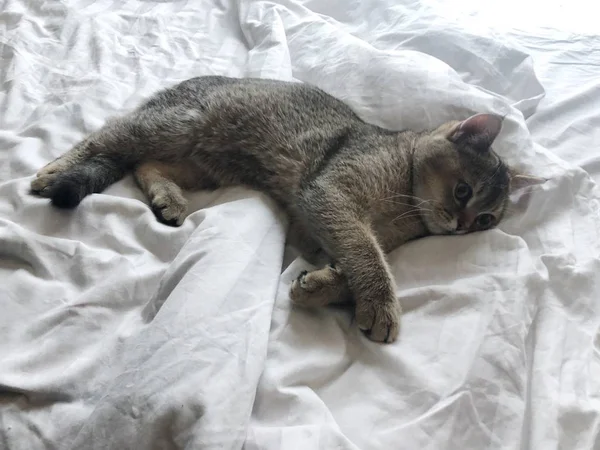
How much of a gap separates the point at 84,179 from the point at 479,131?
972 millimetres

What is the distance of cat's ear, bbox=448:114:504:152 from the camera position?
1312 mm

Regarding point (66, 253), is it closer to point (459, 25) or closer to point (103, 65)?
point (103, 65)

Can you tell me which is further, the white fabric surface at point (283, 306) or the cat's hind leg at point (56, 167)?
the cat's hind leg at point (56, 167)

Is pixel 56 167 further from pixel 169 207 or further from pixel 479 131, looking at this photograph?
pixel 479 131

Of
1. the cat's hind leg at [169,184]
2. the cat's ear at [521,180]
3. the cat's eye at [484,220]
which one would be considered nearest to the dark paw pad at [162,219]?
the cat's hind leg at [169,184]

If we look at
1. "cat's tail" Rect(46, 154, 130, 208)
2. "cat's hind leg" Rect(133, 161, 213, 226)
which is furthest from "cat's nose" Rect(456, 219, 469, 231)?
"cat's tail" Rect(46, 154, 130, 208)

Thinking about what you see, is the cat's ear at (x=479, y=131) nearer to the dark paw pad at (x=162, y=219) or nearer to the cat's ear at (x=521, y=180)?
the cat's ear at (x=521, y=180)

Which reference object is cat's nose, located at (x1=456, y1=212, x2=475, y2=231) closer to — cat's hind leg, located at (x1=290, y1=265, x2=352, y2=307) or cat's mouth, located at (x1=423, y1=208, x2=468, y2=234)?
cat's mouth, located at (x1=423, y1=208, x2=468, y2=234)

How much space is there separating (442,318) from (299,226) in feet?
1.44

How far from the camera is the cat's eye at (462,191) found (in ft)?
4.33

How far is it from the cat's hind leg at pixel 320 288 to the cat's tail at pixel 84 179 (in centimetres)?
54

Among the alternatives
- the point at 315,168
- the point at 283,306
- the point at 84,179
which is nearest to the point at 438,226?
the point at 315,168

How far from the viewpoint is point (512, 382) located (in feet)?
2.97

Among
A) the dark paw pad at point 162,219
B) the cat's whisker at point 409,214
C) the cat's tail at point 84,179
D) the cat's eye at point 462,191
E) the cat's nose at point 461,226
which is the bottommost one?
the cat's whisker at point 409,214
